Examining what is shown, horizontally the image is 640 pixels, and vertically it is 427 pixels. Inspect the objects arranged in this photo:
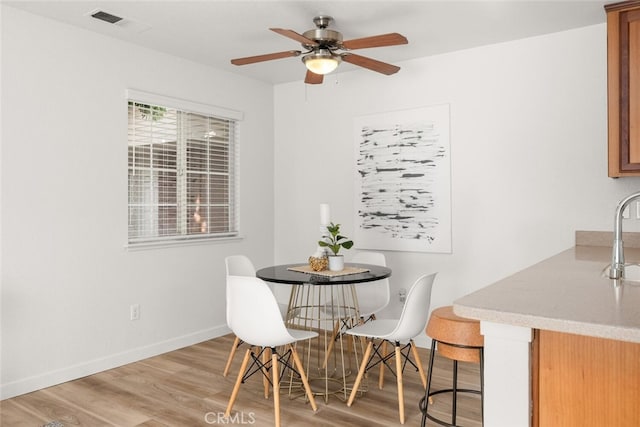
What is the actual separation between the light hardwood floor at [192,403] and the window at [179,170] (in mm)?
1104

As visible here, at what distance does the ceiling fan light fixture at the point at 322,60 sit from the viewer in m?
3.01

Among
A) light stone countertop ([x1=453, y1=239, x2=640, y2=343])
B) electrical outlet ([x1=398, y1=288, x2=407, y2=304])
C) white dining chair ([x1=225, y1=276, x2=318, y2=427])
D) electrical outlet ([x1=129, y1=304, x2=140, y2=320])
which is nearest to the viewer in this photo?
light stone countertop ([x1=453, y1=239, x2=640, y2=343])

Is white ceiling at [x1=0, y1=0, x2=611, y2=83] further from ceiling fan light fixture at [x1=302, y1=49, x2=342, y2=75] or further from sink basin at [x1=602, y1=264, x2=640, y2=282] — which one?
sink basin at [x1=602, y1=264, x2=640, y2=282]

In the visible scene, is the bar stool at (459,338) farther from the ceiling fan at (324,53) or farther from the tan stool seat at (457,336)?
the ceiling fan at (324,53)

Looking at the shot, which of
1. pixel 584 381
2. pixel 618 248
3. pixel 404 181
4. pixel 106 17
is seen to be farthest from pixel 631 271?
pixel 106 17

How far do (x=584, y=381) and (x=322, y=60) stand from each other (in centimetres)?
228

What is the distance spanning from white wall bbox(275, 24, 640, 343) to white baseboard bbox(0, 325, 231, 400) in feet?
5.43

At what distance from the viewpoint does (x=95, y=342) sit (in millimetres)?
3594

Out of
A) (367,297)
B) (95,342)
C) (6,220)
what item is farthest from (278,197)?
(6,220)

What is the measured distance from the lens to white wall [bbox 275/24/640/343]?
3.48 metres

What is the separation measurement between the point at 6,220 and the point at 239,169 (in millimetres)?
2122

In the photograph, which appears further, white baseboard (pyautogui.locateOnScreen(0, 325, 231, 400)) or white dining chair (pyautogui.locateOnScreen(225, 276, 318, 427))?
white baseboard (pyautogui.locateOnScreen(0, 325, 231, 400))

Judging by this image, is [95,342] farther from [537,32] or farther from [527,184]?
[537,32]

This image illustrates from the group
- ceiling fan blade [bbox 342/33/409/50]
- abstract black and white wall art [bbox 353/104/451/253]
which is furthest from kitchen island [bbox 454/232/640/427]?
abstract black and white wall art [bbox 353/104/451/253]
